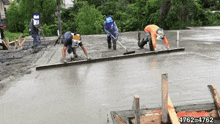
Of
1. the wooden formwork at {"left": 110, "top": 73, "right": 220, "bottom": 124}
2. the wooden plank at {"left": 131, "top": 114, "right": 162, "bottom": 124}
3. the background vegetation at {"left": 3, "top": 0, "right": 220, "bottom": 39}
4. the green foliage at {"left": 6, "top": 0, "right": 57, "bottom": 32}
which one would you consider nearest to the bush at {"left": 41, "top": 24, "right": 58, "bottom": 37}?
the background vegetation at {"left": 3, "top": 0, "right": 220, "bottom": 39}

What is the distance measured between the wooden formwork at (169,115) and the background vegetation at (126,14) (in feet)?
59.1

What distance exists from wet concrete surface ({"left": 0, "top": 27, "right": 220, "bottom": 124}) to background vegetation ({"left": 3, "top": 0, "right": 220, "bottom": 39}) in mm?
13560

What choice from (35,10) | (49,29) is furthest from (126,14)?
(35,10)

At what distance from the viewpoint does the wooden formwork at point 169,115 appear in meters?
3.67

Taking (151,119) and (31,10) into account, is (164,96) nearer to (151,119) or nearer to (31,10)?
(151,119)

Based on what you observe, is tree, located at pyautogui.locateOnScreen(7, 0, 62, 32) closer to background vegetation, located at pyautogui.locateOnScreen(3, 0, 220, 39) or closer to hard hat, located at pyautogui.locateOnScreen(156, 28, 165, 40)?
background vegetation, located at pyautogui.locateOnScreen(3, 0, 220, 39)

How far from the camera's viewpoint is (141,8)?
A: 1259 inches

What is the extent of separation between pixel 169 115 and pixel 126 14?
33.9 metres

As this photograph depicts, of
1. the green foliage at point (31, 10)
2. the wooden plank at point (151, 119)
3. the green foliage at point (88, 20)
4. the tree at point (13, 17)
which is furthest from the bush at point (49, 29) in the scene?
the wooden plank at point (151, 119)

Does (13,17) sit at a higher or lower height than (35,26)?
higher

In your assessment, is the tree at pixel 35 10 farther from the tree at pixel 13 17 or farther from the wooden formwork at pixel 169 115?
the wooden formwork at pixel 169 115

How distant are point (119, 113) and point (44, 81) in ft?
13.9

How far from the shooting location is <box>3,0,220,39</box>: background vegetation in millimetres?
25562

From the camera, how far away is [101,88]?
6477mm
